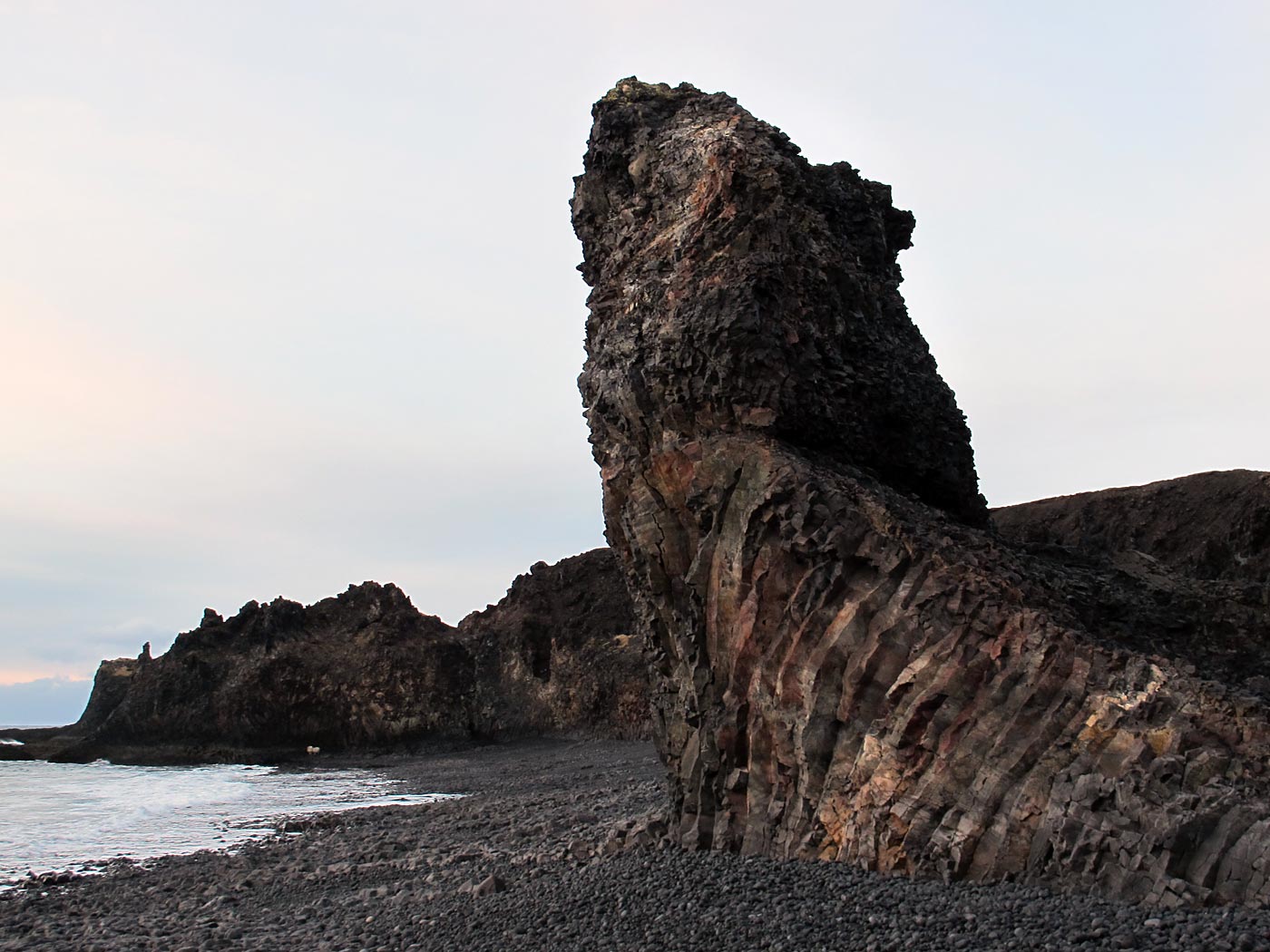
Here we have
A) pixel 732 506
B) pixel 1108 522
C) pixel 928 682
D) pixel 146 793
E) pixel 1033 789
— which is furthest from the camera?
pixel 1108 522

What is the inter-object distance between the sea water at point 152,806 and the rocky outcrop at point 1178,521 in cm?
2559

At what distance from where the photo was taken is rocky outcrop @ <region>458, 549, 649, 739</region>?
159 ft

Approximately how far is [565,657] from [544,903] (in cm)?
4236

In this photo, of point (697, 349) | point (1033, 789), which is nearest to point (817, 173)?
point (697, 349)

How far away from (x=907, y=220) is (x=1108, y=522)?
25.7 metres

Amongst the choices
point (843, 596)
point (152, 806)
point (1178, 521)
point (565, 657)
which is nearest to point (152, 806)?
point (152, 806)

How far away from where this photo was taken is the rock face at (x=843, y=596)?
866cm

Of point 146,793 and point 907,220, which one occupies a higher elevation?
point 907,220

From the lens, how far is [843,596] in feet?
37.1

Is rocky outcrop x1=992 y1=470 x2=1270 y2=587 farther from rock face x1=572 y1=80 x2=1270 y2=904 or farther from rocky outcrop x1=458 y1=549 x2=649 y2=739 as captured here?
rock face x1=572 y1=80 x2=1270 y2=904

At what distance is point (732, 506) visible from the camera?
12.7 m

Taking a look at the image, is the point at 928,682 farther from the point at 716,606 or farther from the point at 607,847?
the point at 607,847

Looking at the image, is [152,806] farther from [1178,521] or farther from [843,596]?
[1178,521]

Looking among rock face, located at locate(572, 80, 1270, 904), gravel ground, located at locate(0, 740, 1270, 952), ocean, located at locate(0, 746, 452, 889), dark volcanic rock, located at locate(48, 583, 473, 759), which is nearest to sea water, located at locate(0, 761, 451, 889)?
ocean, located at locate(0, 746, 452, 889)
